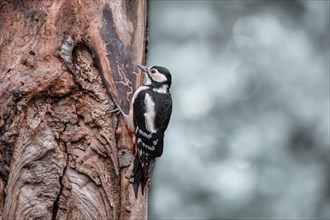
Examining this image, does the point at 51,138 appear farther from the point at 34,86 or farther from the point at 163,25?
the point at 163,25

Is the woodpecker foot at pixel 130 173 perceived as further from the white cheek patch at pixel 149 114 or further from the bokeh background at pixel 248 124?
the bokeh background at pixel 248 124

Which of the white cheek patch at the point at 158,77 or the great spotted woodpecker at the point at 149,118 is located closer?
the great spotted woodpecker at the point at 149,118

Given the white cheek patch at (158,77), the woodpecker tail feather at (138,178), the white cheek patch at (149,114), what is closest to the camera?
the woodpecker tail feather at (138,178)

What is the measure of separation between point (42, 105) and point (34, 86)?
0.10 metres

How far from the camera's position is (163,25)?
6.91 meters

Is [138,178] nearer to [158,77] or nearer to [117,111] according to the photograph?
[117,111]

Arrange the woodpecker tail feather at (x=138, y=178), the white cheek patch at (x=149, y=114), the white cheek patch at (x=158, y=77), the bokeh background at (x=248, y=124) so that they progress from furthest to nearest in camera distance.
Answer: the bokeh background at (x=248, y=124)
the white cheek patch at (x=158, y=77)
the white cheek patch at (x=149, y=114)
the woodpecker tail feather at (x=138, y=178)

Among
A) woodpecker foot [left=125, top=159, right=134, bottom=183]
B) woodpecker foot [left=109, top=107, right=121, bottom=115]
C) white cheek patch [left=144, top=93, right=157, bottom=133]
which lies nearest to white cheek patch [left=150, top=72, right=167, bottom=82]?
white cheek patch [left=144, top=93, right=157, bottom=133]

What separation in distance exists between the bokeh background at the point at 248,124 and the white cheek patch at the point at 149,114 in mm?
1885

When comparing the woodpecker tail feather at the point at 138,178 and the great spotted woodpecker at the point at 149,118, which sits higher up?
the great spotted woodpecker at the point at 149,118

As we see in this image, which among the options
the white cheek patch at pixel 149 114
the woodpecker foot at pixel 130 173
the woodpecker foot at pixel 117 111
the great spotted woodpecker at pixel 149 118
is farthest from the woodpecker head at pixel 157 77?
the woodpecker foot at pixel 130 173

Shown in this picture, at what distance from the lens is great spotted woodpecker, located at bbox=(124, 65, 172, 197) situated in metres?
4.54

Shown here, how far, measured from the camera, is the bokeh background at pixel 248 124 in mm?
6742

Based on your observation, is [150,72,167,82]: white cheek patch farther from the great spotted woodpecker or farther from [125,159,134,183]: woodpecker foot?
[125,159,134,183]: woodpecker foot
